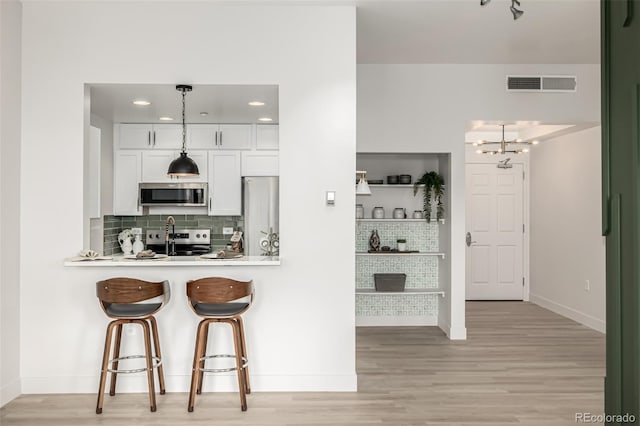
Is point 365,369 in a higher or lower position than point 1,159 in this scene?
lower

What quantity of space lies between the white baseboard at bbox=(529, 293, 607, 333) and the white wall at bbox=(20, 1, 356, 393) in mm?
3543

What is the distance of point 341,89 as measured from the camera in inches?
158

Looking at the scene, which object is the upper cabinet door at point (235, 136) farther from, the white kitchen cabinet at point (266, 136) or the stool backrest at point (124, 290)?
the stool backrest at point (124, 290)

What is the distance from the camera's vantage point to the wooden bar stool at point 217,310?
3533 mm

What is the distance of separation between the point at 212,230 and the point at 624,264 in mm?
5287

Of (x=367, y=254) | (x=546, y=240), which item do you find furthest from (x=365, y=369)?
(x=546, y=240)

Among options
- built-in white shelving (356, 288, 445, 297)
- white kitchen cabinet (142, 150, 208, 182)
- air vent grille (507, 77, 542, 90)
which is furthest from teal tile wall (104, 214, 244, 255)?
air vent grille (507, 77, 542, 90)

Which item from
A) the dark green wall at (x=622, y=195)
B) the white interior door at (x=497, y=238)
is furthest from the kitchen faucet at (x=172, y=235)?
the dark green wall at (x=622, y=195)

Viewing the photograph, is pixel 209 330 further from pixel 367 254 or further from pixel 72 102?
pixel 367 254

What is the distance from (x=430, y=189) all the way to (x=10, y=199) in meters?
4.17

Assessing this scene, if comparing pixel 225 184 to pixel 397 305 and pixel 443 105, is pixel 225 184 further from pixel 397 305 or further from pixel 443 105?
pixel 443 105

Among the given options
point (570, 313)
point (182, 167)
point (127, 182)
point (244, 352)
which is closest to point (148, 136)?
point (127, 182)

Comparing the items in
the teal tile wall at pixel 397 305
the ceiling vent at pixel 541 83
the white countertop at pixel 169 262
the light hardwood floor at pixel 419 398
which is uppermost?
the ceiling vent at pixel 541 83

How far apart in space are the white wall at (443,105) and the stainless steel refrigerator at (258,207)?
1243 millimetres
